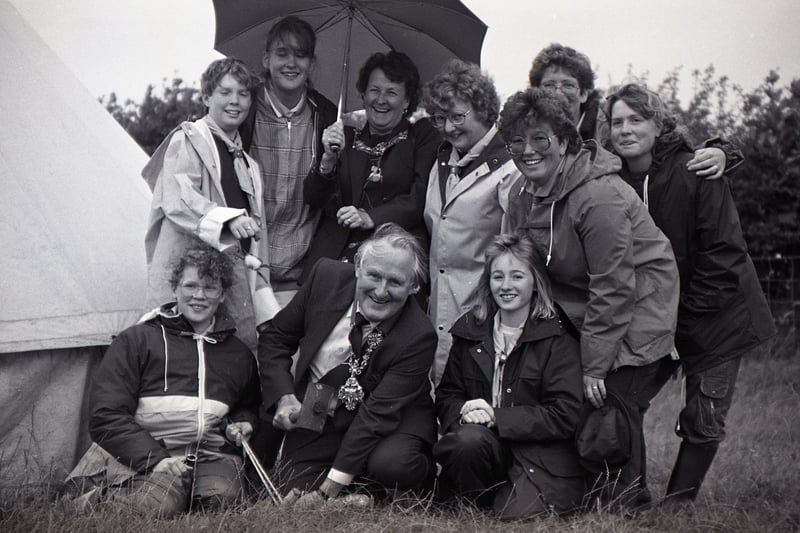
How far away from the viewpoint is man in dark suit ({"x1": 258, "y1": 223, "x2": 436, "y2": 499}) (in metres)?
4.12

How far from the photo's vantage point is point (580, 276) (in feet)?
13.6

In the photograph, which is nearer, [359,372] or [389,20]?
[359,372]

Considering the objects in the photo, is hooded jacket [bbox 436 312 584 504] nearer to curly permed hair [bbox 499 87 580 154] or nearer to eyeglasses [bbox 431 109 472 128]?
curly permed hair [bbox 499 87 580 154]

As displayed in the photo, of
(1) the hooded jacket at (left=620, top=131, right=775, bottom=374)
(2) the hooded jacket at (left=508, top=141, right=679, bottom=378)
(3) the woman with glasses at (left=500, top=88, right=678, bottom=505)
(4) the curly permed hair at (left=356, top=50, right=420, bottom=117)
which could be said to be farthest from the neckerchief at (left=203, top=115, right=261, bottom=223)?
(1) the hooded jacket at (left=620, top=131, right=775, bottom=374)

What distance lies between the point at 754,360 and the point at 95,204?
5.39 meters

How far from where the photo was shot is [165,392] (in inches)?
163

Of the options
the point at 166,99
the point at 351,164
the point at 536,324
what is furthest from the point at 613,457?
the point at 166,99

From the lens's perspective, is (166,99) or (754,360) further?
(166,99)

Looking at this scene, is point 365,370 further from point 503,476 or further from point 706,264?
point 706,264

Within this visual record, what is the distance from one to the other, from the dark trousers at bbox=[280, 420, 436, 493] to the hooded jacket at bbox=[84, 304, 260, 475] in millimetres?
270

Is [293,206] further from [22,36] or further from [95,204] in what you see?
[22,36]

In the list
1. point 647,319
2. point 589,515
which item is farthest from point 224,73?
point 589,515

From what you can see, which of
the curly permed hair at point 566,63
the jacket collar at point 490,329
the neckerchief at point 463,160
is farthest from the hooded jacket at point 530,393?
the curly permed hair at point 566,63

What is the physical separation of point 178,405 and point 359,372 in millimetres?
794
